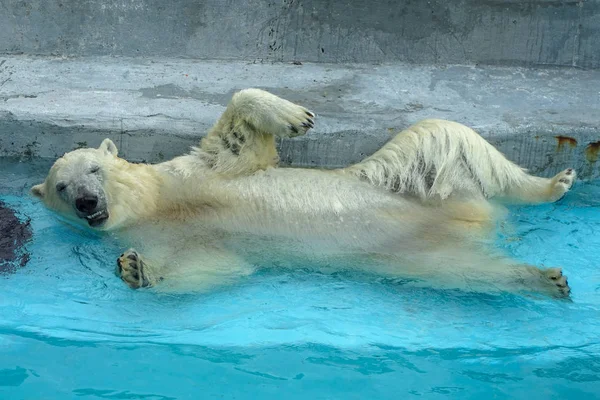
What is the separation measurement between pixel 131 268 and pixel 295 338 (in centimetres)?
81

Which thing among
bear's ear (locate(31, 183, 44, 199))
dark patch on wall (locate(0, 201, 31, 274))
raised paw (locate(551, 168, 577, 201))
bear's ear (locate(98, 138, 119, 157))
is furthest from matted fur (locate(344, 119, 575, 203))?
dark patch on wall (locate(0, 201, 31, 274))

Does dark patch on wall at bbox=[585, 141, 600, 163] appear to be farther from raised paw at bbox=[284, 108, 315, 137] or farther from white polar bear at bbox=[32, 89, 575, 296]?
raised paw at bbox=[284, 108, 315, 137]

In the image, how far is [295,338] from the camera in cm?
363

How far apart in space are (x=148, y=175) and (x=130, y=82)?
4.55 feet

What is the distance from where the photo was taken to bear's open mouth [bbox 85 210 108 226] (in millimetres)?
4098

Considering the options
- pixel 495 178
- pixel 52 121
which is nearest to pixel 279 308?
pixel 495 178

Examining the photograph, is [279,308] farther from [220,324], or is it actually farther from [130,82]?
[130,82]

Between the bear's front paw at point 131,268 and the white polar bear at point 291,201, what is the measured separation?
7cm

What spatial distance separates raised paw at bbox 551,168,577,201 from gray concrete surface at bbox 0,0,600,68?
149 centimetres

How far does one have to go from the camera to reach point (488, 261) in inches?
152

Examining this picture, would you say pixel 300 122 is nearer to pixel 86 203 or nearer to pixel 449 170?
pixel 449 170

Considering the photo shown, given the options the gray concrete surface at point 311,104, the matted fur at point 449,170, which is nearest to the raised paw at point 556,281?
the matted fur at point 449,170

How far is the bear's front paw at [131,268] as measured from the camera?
369 centimetres

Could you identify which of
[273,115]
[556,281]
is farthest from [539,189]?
[273,115]
